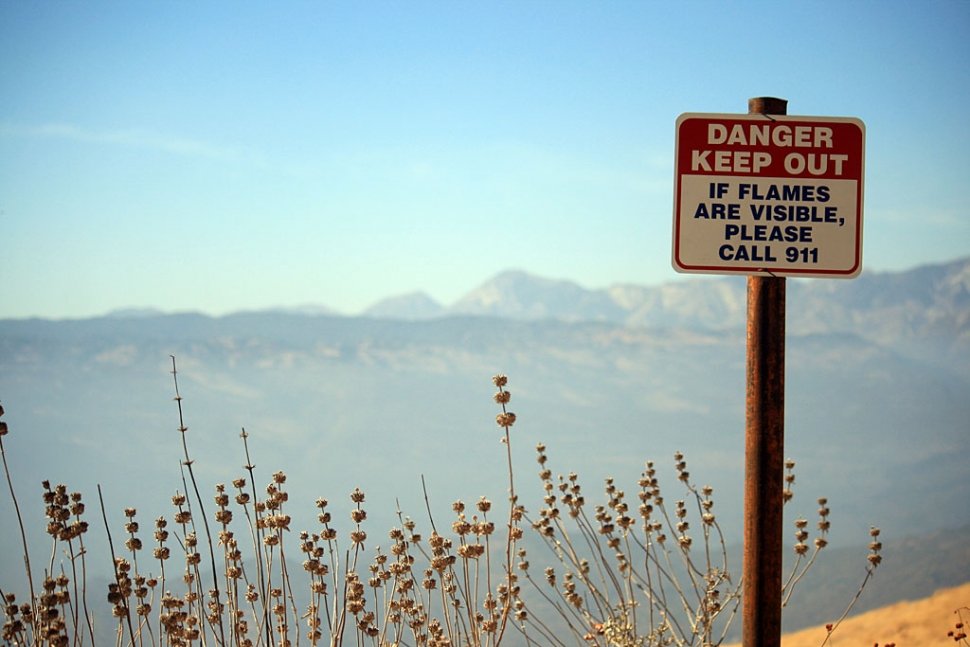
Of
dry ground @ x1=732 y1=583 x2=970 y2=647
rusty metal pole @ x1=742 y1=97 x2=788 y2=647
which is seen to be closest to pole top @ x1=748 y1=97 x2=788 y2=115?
rusty metal pole @ x1=742 y1=97 x2=788 y2=647

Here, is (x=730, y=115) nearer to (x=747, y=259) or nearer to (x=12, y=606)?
(x=747, y=259)

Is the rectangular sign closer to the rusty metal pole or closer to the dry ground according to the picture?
the rusty metal pole

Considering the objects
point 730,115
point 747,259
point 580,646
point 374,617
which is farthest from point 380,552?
point 730,115

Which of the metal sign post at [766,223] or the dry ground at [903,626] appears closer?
the metal sign post at [766,223]

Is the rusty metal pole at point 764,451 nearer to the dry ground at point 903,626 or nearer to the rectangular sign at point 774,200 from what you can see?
the rectangular sign at point 774,200

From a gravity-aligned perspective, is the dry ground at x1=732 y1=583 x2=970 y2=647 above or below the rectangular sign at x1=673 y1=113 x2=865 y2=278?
below

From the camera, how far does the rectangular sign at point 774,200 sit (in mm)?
2877

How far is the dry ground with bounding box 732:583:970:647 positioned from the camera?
6.46 m

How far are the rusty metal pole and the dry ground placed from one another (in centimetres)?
342

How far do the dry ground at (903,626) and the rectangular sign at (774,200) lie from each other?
3842mm

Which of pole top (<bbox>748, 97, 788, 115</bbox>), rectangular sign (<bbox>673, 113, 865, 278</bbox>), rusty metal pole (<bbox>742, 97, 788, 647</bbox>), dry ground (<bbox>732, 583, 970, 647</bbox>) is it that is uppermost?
pole top (<bbox>748, 97, 788, 115</bbox>)

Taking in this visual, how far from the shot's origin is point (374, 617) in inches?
151

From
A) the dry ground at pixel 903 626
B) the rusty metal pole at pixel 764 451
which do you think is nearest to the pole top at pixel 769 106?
the rusty metal pole at pixel 764 451

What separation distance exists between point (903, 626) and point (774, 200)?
540cm
